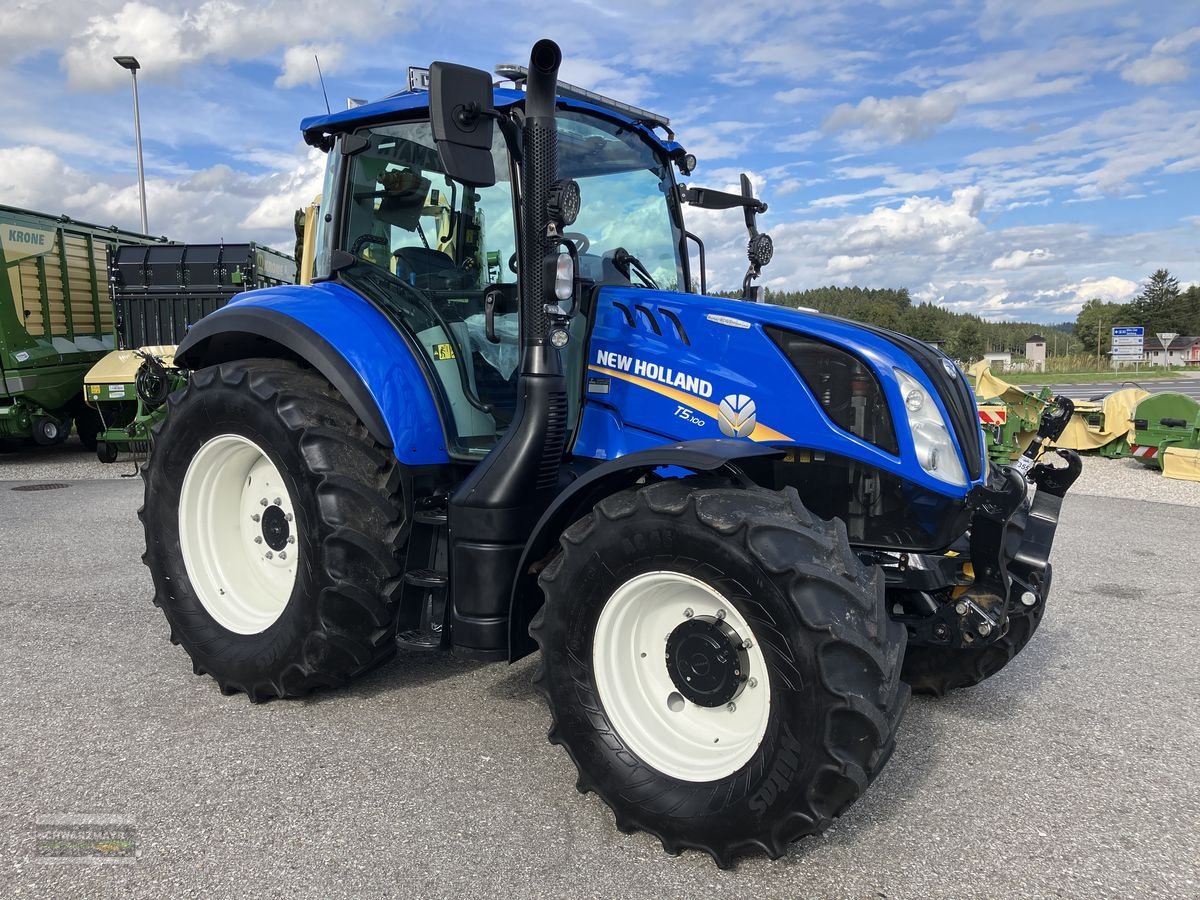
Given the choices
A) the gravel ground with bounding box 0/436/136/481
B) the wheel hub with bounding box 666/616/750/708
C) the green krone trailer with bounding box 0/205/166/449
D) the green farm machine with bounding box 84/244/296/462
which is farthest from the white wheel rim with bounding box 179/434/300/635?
the green farm machine with bounding box 84/244/296/462

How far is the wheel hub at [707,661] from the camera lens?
271 centimetres

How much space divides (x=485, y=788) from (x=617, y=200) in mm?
2395

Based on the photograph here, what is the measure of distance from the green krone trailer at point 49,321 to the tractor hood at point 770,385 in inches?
419

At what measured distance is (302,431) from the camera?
3.48m

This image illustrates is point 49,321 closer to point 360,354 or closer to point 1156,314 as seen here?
point 360,354

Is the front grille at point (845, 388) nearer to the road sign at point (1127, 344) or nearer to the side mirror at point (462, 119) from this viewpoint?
the side mirror at point (462, 119)

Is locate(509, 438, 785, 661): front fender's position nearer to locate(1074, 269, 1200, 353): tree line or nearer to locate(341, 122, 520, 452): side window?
locate(341, 122, 520, 452): side window

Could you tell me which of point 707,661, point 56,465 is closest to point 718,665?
point 707,661

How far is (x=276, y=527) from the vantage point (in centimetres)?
393

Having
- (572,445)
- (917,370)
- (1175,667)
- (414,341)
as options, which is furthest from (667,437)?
(1175,667)

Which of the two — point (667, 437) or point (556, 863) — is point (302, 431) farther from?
point (556, 863)

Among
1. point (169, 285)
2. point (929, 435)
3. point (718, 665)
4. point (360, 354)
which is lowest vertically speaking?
point (718, 665)

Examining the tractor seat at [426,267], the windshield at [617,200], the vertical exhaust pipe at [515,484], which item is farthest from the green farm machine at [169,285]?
the vertical exhaust pipe at [515,484]

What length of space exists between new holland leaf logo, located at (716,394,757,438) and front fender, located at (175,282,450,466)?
45.2 inches
